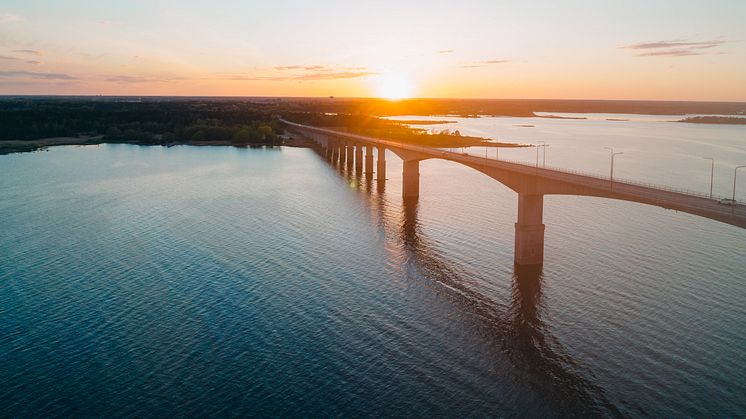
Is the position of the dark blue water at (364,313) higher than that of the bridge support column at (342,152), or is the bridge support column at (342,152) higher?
the bridge support column at (342,152)

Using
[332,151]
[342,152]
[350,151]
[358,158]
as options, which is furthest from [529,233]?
[332,151]

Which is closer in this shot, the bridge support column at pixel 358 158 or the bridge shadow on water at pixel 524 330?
the bridge shadow on water at pixel 524 330

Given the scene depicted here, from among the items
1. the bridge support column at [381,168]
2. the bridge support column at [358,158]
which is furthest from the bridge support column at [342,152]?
the bridge support column at [381,168]

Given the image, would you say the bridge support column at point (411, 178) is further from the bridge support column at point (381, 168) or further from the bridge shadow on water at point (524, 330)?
the bridge shadow on water at point (524, 330)

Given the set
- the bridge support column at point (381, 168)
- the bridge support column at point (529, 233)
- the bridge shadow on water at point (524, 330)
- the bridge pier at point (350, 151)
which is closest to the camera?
the bridge shadow on water at point (524, 330)

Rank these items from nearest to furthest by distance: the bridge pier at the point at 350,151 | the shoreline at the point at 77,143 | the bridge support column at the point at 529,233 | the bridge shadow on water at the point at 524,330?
1. the bridge shadow on water at the point at 524,330
2. the bridge support column at the point at 529,233
3. the bridge pier at the point at 350,151
4. the shoreline at the point at 77,143

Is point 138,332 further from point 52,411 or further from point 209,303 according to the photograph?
point 52,411

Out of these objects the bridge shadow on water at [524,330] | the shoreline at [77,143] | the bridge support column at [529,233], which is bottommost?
the bridge shadow on water at [524,330]
